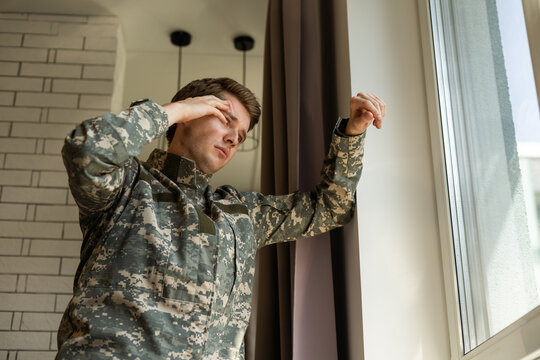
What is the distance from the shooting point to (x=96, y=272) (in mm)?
1202

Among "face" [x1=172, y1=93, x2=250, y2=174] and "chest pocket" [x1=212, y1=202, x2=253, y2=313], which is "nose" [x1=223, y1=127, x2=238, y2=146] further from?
"chest pocket" [x1=212, y1=202, x2=253, y2=313]

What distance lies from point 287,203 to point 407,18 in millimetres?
603

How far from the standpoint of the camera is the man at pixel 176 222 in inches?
44.8

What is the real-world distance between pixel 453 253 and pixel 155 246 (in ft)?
2.23

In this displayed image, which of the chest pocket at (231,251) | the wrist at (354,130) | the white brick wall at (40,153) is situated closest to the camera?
the chest pocket at (231,251)

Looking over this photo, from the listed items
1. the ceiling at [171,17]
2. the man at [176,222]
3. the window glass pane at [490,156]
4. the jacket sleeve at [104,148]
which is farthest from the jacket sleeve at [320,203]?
the ceiling at [171,17]

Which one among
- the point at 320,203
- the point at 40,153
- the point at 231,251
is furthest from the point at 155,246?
the point at 40,153

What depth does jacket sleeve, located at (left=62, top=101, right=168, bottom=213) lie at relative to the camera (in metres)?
1.12

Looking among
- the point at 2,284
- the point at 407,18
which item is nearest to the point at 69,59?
the point at 2,284

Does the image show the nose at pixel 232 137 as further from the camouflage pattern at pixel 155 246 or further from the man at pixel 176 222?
the camouflage pattern at pixel 155 246

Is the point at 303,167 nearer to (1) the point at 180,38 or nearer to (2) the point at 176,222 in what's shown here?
(2) the point at 176,222

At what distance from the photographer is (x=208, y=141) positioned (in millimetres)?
1503

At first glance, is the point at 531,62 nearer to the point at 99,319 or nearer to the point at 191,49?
the point at 99,319

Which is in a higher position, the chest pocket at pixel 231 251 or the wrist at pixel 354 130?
the wrist at pixel 354 130
